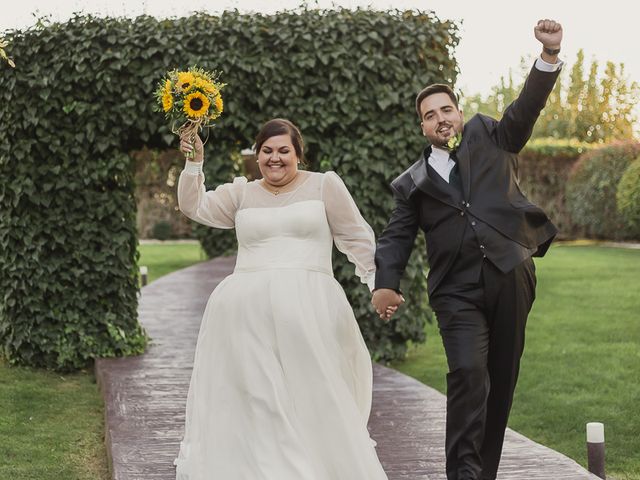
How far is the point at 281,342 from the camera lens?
4.94 metres

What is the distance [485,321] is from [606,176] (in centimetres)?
2418

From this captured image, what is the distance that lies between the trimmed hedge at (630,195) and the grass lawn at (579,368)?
7.46m

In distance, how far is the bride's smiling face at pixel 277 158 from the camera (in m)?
5.08

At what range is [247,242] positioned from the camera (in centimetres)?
516

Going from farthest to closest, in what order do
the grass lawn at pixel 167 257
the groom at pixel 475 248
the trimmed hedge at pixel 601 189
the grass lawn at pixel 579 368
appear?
the trimmed hedge at pixel 601 189
the grass lawn at pixel 167 257
the grass lawn at pixel 579 368
the groom at pixel 475 248

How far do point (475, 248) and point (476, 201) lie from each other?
21cm

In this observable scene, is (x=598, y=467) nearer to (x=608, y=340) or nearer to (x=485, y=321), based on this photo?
(x=485, y=321)

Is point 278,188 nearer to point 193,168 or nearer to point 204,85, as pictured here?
point 193,168

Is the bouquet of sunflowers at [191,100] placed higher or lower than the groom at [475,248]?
higher

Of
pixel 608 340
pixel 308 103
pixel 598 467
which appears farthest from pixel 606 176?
pixel 598 467

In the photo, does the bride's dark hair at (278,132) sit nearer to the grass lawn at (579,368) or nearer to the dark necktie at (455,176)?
the dark necktie at (455,176)

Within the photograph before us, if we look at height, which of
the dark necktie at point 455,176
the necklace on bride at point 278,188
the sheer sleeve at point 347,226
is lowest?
the sheer sleeve at point 347,226

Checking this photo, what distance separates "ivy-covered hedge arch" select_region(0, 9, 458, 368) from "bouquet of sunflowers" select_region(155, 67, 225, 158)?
3749mm

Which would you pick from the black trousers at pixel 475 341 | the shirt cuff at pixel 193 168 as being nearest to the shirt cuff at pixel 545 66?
the black trousers at pixel 475 341
